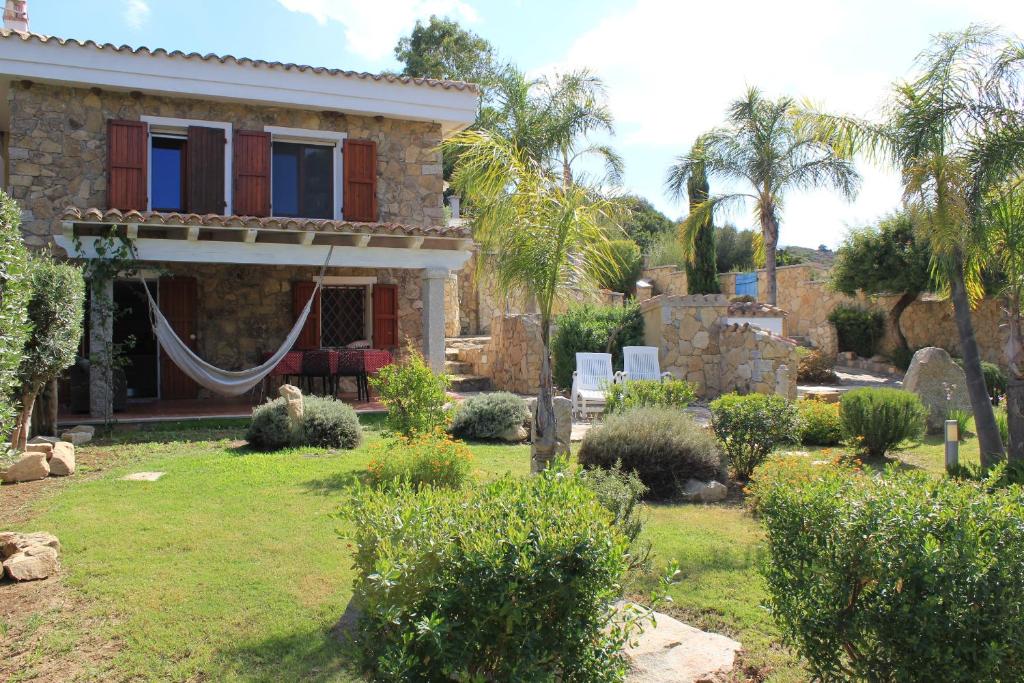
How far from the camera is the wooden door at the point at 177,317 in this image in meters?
11.6

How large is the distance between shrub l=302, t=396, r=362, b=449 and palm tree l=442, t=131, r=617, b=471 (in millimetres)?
2890

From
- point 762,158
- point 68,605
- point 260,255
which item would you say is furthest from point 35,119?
point 762,158

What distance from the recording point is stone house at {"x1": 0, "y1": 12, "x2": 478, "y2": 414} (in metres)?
10.2

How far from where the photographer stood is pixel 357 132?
1250 centimetres

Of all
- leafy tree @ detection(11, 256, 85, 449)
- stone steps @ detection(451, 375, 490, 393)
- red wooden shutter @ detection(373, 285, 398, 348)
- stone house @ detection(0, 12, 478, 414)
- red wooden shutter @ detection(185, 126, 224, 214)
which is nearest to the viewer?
leafy tree @ detection(11, 256, 85, 449)

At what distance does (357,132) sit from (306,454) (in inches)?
255

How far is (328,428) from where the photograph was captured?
27.5 ft

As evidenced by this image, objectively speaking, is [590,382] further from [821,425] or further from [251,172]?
[251,172]

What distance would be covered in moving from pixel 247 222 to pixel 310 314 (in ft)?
9.20

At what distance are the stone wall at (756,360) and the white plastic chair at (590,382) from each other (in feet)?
7.39

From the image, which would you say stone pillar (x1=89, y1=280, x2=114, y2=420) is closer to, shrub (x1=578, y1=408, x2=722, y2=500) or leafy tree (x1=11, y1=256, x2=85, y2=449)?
leafy tree (x1=11, y1=256, x2=85, y2=449)

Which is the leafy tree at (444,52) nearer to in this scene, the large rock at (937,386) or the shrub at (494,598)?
the large rock at (937,386)

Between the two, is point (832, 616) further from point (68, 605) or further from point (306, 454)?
point (306, 454)

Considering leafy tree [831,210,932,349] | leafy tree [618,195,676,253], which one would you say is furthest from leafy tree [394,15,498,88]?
leafy tree [831,210,932,349]
